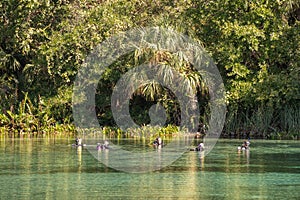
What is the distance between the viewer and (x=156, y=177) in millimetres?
18000

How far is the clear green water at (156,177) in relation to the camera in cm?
1550

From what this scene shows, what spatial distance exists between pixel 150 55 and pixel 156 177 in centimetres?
1519

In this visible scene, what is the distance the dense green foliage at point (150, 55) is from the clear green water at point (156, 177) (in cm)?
778

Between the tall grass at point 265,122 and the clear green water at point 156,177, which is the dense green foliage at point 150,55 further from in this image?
the clear green water at point 156,177

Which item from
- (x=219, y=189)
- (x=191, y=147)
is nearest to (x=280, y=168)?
(x=219, y=189)

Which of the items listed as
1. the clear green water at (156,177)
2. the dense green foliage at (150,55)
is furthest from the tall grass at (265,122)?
the clear green water at (156,177)

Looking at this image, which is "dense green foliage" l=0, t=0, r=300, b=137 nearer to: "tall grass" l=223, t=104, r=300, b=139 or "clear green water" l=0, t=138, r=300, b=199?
"tall grass" l=223, t=104, r=300, b=139

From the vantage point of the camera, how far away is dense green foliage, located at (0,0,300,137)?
3262cm

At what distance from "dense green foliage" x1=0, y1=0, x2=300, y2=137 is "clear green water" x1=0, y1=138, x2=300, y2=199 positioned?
25.5ft

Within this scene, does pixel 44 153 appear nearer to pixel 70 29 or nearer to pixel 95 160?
pixel 95 160

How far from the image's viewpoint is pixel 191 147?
26.5 m

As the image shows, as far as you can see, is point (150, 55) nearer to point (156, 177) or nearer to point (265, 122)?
point (265, 122)

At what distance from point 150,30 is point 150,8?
272cm

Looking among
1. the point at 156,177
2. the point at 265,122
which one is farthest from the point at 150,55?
the point at 156,177
